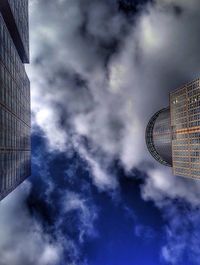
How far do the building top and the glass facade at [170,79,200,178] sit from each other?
86.1m

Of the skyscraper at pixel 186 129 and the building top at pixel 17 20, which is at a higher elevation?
the building top at pixel 17 20

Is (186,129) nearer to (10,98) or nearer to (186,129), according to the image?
(186,129)

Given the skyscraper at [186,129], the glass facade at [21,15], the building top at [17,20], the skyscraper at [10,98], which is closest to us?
the skyscraper at [10,98]

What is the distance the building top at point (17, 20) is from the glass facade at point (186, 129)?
283 ft

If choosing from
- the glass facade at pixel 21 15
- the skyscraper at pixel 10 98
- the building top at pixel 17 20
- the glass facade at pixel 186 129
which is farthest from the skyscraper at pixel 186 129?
the glass facade at pixel 21 15

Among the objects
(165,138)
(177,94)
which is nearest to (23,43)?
(177,94)

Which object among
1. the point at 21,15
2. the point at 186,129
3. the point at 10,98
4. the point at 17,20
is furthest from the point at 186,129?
the point at 21,15

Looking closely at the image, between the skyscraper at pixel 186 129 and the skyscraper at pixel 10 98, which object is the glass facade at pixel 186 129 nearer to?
the skyscraper at pixel 186 129

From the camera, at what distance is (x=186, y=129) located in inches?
5881

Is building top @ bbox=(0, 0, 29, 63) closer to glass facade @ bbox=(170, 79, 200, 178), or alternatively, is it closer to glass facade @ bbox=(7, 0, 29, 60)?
glass facade @ bbox=(7, 0, 29, 60)

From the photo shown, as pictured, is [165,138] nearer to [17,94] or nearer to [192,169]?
[192,169]

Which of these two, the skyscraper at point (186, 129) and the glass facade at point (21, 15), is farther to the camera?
the skyscraper at point (186, 129)

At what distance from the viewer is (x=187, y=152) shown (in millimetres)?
146375

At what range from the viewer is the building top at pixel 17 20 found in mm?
95600
